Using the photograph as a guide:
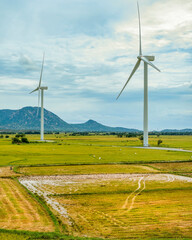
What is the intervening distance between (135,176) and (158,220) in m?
21.0

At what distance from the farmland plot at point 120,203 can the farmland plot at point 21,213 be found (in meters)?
A: 1.39

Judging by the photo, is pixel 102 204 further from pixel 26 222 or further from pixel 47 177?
pixel 47 177

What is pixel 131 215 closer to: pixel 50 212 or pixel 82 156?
pixel 50 212

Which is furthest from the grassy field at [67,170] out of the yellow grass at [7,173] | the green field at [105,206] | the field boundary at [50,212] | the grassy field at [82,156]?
the field boundary at [50,212]

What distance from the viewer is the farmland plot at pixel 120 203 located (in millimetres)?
19453

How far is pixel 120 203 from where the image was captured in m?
26.0

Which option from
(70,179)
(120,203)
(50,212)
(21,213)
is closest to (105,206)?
(120,203)

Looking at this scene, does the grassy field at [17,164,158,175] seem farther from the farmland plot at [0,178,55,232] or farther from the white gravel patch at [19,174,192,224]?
the farmland plot at [0,178,55,232]

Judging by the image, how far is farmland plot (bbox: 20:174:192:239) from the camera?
19.5 meters

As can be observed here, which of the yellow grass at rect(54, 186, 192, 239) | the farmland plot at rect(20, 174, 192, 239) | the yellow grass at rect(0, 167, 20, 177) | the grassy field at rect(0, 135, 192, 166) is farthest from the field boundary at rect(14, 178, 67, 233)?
the grassy field at rect(0, 135, 192, 166)

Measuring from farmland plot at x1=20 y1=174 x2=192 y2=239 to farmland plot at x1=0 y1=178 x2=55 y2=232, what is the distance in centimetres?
139

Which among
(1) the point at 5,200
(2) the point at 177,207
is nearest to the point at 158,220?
(2) the point at 177,207

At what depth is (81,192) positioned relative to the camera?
101 feet

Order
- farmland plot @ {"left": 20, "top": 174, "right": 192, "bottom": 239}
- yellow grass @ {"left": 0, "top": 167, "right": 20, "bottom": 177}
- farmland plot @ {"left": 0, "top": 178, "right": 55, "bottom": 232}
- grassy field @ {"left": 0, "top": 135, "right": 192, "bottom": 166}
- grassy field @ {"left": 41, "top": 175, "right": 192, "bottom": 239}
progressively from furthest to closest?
grassy field @ {"left": 0, "top": 135, "right": 192, "bottom": 166} → yellow grass @ {"left": 0, "top": 167, "right": 20, "bottom": 177} → farmland plot @ {"left": 0, "top": 178, "right": 55, "bottom": 232} → farmland plot @ {"left": 20, "top": 174, "right": 192, "bottom": 239} → grassy field @ {"left": 41, "top": 175, "right": 192, "bottom": 239}
